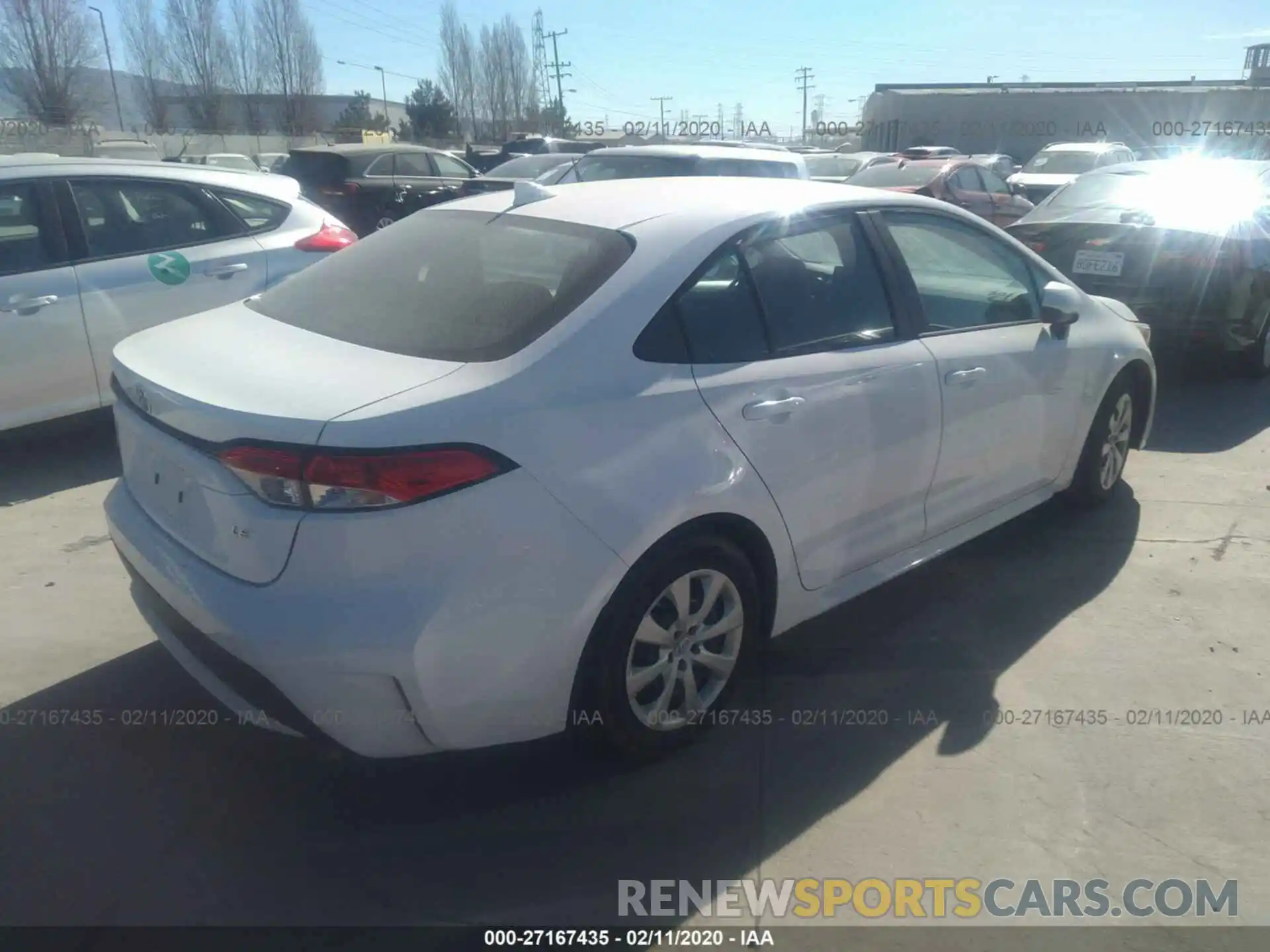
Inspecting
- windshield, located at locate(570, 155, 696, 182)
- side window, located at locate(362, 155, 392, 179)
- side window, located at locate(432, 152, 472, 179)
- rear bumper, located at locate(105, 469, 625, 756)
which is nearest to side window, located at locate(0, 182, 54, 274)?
rear bumper, located at locate(105, 469, 625, 756)

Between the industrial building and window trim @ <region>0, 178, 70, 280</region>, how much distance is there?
4273 centimetres

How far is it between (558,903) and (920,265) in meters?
2.49

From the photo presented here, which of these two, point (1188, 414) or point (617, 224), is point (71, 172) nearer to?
point (617, 224)

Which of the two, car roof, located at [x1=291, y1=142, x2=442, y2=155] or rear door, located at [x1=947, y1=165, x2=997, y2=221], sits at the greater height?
car roof, located at [x1=291, y1=142, x2=442, y2=155]

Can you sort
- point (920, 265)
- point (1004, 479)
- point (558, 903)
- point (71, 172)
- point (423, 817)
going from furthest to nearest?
point (71, 172) → point (1004, 479) → point (920, 265) → point (423, 817) → point (558, 903)

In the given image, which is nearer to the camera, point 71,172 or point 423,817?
point 423,817

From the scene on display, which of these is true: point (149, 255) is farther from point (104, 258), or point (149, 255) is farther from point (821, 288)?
point (821, 288)

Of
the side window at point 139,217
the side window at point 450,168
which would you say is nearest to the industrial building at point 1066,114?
the side window at point 450,168

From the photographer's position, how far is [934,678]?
348cm

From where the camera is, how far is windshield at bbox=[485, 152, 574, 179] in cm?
1532

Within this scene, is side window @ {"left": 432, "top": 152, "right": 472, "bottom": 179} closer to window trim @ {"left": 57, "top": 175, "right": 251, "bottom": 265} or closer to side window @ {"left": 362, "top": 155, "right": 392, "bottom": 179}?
side window @ {"left": 362, "top": 155, "right": 392, "bottom": 179}

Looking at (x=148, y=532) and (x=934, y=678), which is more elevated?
(x=148, y=532)

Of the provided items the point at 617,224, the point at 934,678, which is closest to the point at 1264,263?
the point at 934,678

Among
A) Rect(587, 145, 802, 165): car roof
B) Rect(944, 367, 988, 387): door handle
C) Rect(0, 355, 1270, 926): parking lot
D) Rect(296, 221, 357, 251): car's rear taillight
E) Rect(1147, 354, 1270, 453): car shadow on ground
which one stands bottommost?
Rect(1147, 354, 1270, 453): car shadow on ground
